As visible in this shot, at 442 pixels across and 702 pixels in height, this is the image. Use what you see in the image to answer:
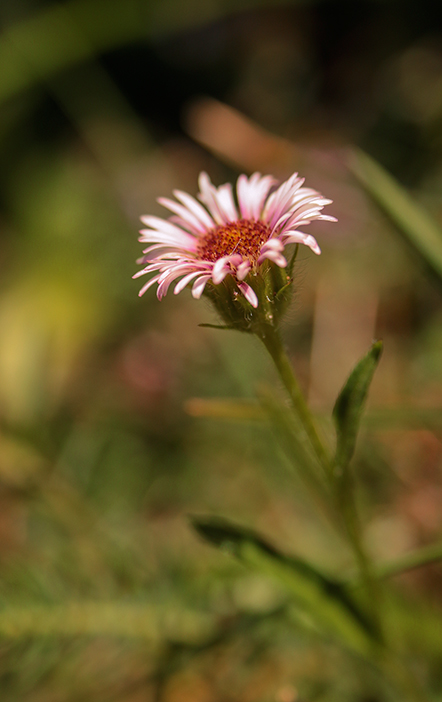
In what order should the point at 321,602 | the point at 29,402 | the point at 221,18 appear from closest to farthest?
the point at 321,602
the point at 29,402
the point at 221,18

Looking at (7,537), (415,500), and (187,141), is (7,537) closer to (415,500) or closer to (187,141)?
(415,500)

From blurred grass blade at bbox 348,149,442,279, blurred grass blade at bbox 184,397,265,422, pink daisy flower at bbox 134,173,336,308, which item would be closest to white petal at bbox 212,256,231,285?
pink daisy flower at bbox 134,173,336,308

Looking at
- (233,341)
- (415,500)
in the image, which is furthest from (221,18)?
(415,500)

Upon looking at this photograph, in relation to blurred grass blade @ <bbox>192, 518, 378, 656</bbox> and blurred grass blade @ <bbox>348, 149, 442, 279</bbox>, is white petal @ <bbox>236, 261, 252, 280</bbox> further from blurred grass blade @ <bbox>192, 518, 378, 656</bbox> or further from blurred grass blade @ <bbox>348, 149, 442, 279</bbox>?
blurred grass blade @ <bbox>348, 149, 442, 279</bbox>

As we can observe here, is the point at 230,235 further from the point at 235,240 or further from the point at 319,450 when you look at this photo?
the point at 319,450

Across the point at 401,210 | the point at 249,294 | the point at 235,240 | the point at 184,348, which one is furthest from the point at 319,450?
the point at 184,348

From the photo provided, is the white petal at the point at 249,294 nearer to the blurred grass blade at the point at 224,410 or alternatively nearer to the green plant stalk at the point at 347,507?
the green plant stalk at the point at 347,507
